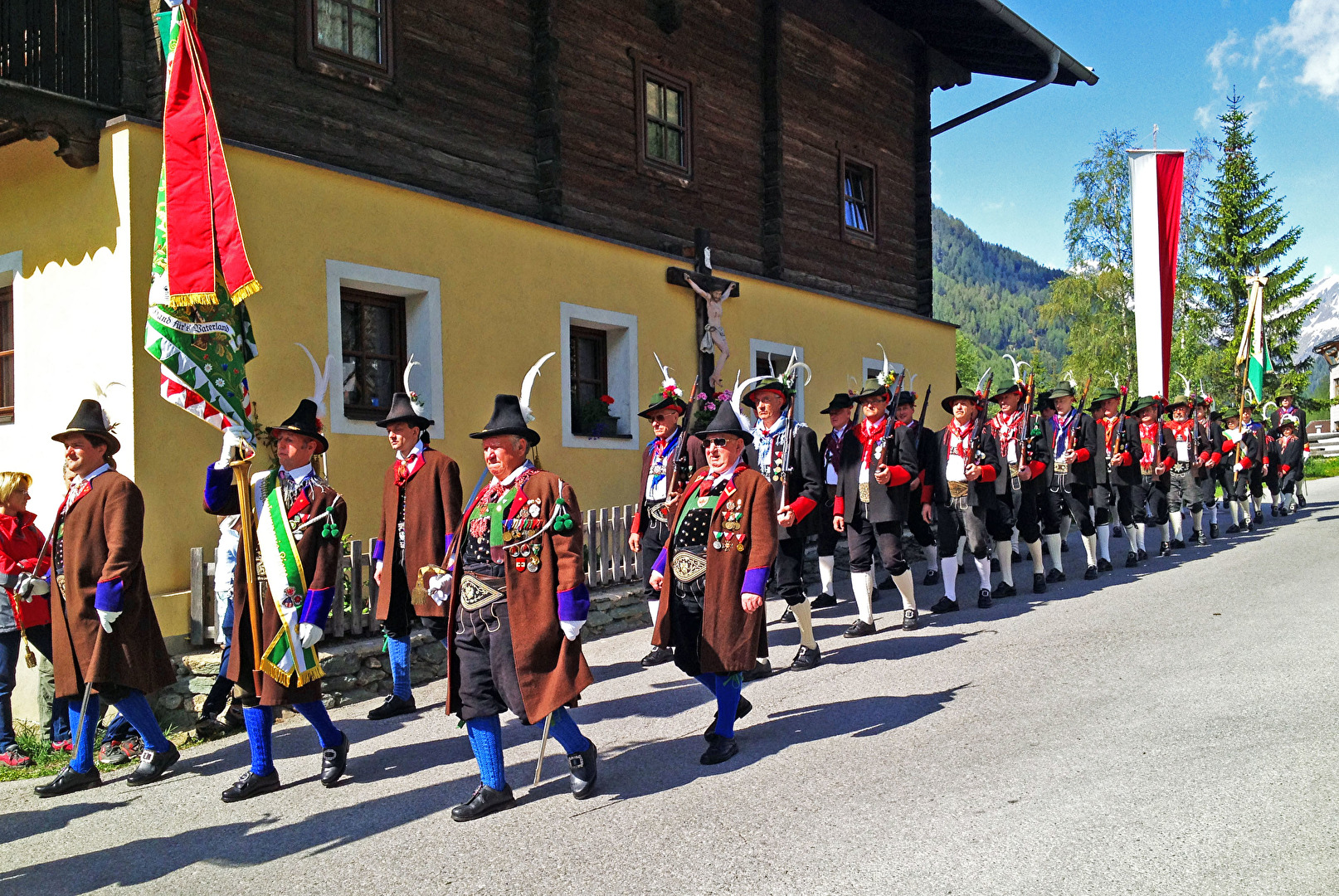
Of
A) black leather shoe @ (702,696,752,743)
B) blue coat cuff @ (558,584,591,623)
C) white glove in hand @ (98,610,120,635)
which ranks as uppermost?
blue coat cuff @ (558,584,591,623)

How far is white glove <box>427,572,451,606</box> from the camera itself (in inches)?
231

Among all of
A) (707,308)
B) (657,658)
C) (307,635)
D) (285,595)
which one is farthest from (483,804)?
(707,308)

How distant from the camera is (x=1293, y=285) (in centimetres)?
4228

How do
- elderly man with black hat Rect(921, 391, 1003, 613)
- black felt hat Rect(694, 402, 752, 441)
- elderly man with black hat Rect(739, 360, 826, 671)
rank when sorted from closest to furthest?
black felt hat Rect(694, 402, 752, 441)
elderly man with black hat Rect(739, 360, 826, 671)
elderly man with black hat Rect(921, 391, 1003, 613)

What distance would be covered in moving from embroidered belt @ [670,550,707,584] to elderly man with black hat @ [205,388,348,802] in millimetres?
1789

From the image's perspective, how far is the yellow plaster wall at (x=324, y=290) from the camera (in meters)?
8.01

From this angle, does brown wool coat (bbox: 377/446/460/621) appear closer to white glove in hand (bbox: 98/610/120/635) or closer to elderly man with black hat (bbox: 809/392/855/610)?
white glove in hand (bbox: 98/610/120/635)

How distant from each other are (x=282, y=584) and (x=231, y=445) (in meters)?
0.78

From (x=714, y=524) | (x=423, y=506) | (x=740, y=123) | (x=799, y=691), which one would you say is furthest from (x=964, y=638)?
(x=740, y=123)

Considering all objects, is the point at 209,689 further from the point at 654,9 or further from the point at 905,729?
the point at 654,9

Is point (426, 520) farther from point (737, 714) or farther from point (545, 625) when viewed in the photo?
point (737, 714)

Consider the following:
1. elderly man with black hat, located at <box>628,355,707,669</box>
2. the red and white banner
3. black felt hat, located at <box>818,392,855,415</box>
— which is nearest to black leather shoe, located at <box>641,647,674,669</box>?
elderly man with black hat, located at <box>628,355,707,669</box>

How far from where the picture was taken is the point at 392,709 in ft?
24.0

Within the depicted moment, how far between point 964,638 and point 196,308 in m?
5.84
